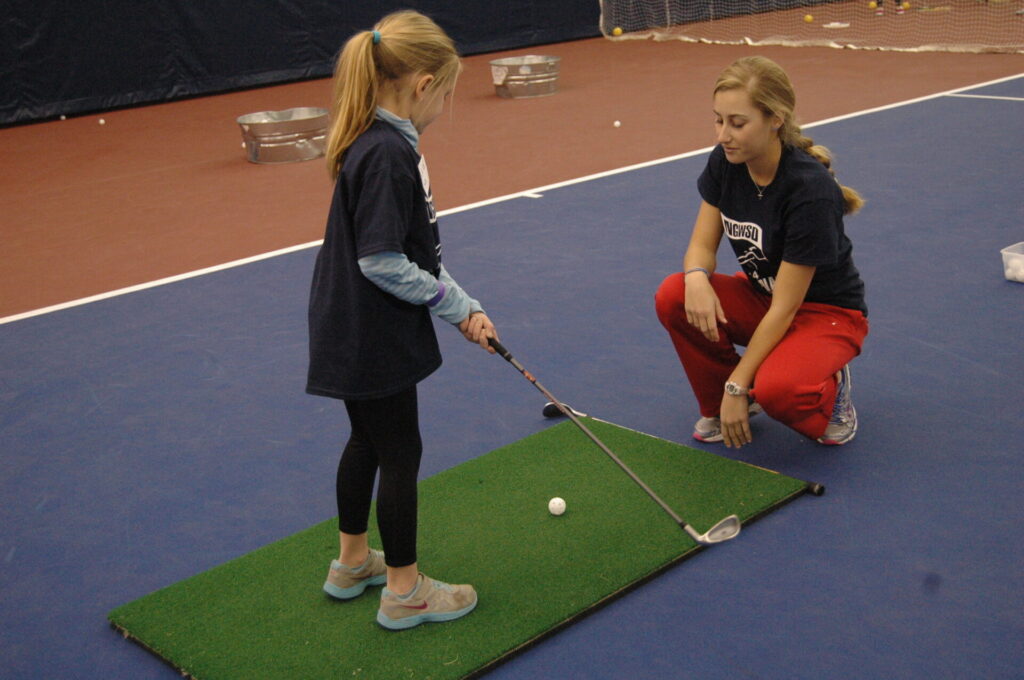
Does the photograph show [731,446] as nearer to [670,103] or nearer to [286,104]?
[670,103]

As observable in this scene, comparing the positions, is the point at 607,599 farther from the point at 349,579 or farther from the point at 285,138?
the point at 285,138

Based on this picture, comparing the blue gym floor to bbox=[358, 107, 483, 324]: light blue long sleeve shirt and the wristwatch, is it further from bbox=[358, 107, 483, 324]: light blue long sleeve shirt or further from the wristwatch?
bbox=[358, 107, 483, 324]: light blue long sleeve shirt

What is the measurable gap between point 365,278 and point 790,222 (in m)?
1.18

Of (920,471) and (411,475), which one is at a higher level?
(411,475)

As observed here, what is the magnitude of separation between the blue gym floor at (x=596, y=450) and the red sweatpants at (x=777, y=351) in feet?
0.60

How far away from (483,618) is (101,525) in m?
1.17

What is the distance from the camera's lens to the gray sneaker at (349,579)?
2.36 m

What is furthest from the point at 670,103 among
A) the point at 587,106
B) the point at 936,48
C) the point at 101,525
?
the point at 101,525

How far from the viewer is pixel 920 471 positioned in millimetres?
2688

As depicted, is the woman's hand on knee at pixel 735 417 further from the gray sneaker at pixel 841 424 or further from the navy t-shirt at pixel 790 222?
the navy t-shirt at pixel 790 222

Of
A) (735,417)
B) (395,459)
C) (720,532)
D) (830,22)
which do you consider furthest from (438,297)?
(830,22)

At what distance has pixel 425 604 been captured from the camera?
7.36ft

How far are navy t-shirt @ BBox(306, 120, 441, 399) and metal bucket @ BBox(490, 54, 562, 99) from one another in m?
7.20

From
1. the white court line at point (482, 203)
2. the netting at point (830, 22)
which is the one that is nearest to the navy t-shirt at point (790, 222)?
the white court line at point (482, 203)
